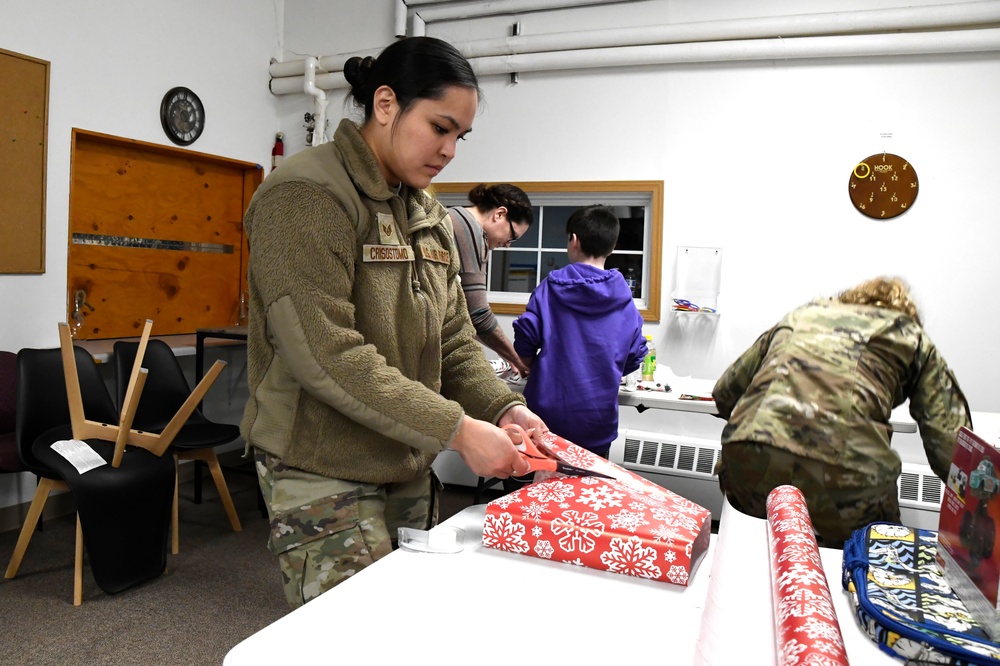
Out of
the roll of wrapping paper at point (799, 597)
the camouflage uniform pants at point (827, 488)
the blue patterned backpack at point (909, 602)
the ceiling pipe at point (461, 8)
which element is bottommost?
the camouflage uniform pants at point (827, 488)

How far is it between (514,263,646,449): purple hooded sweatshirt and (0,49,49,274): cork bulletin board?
260 centimetres

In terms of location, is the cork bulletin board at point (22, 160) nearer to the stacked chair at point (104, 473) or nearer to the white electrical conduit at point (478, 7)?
the stacked chair at point (104, 473)

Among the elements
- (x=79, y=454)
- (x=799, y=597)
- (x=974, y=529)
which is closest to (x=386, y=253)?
(x=799, y=597)

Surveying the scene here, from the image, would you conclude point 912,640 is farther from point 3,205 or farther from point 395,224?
point 3,205

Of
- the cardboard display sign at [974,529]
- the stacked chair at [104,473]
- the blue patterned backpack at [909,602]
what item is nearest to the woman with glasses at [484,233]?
the stacked chair at [104,473]

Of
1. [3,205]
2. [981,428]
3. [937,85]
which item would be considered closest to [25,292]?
[3,205]

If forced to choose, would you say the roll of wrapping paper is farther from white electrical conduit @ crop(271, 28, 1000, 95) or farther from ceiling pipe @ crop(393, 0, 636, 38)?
ceiling pipe @ crop(393, 0, 636, 38)

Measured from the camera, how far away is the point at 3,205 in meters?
3.74

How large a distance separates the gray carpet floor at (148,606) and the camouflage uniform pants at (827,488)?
192 centimetres

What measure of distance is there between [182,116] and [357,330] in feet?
13.5

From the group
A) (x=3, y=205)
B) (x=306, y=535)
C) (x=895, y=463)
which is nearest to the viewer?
(x=306, y=535)

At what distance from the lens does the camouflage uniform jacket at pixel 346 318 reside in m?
1.22

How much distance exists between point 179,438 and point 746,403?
291cm

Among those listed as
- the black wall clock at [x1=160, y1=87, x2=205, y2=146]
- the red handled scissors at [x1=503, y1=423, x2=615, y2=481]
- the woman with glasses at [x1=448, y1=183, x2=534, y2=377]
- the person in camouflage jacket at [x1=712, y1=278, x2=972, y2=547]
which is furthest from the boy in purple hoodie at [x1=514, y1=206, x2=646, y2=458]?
the black wall clock at [x1=160, y1=87, x2=205, y2=146]
